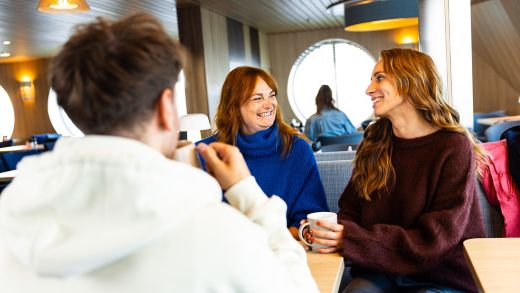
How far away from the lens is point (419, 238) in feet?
4.73

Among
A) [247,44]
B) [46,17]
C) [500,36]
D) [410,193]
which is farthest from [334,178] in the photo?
[247,44]

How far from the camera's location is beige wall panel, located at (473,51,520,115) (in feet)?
27.1

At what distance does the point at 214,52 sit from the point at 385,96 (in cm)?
566

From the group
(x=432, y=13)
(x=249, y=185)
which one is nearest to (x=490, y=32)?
(x=432, y=13)

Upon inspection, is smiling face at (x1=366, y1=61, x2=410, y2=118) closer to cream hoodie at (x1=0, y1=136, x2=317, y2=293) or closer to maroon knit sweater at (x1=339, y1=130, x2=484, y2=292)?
maroon knit sweater at (x1=339, y1=130, x2=484, y2=292)

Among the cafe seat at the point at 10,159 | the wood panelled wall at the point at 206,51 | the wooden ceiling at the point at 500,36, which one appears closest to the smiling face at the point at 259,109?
the wood panelled wall at the point at 206,51

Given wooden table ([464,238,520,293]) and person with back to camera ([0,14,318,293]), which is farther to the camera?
wooden table ([464,238,520,293])

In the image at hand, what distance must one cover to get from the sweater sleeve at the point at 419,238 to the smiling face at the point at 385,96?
0.33 metres

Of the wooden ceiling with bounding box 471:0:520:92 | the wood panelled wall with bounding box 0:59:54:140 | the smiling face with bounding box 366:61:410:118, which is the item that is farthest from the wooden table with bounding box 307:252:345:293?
the wood panelled wall with bounding box 0:59:54:140

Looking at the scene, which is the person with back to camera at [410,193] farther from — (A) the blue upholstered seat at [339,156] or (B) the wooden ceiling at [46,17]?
(B) the wooden ceiling at [46,17]

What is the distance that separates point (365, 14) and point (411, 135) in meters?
4.69

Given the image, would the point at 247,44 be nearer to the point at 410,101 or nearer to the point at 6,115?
the point at 6,115

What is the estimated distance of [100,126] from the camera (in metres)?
0.68

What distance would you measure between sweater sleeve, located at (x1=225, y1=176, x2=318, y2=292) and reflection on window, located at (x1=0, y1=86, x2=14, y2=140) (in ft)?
39.6
